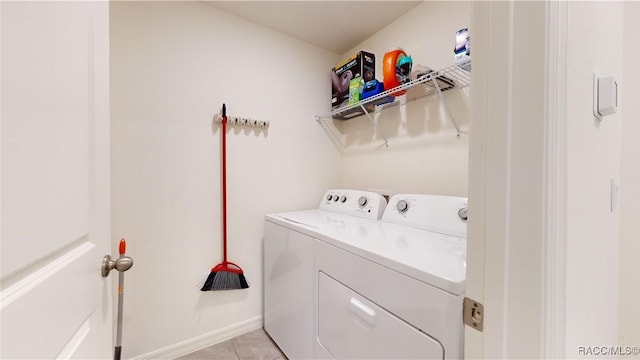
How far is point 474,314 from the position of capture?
0.50 meters

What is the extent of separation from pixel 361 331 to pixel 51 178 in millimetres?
1008

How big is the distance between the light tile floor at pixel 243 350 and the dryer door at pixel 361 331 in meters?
0.64

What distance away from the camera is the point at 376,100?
1730 mm

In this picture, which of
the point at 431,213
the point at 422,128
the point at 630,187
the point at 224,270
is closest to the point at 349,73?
the point at 422,128

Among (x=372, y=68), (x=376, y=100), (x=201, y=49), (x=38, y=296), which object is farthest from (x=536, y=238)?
(x=201, y=49)

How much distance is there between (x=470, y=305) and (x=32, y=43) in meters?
0.91

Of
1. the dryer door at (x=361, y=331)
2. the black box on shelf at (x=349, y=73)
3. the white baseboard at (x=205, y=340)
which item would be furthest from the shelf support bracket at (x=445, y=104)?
the white baseboard at (x=205, y=340)

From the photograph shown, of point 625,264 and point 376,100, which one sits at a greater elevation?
point 376,100

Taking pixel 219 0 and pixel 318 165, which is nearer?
pixel 219 0

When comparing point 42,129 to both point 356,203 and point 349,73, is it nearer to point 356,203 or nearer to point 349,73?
point 356,203

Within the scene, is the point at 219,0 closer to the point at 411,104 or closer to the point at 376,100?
the point at 376,100

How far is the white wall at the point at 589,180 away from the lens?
1.57ft

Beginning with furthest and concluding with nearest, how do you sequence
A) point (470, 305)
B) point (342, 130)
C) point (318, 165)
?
point (342, 130) → point (318, 165) → point (470, 305)

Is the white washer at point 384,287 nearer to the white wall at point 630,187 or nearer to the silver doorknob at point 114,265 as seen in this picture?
the white wall at point 630,187
